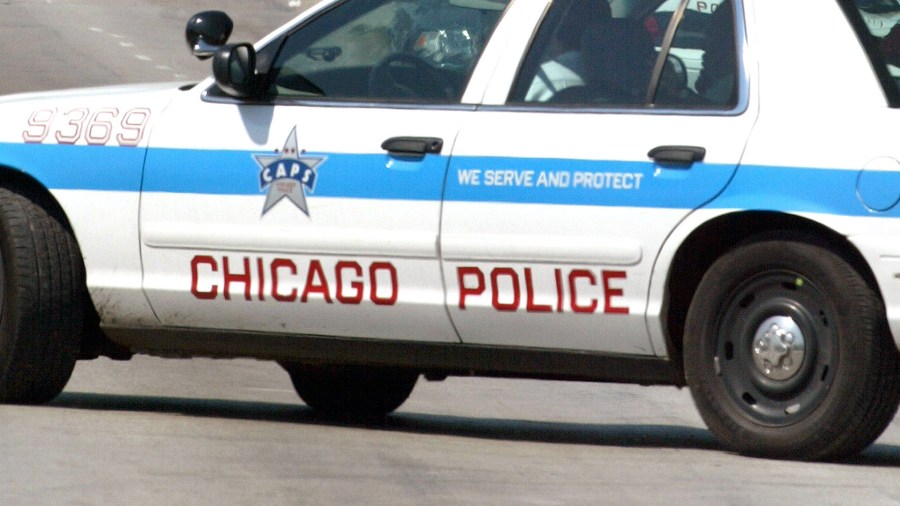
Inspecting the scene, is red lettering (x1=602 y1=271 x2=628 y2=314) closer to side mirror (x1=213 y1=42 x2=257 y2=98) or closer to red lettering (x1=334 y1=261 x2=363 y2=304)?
red lettering (x1=334 y1=261 x2=363 y2=304)

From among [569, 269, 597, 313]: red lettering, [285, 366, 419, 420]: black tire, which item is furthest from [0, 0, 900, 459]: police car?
[285, 366, 419, 420]: black tire

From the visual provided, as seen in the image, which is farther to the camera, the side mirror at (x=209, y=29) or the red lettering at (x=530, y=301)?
the side mirror at (x=209, y=29)

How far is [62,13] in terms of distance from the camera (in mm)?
37594

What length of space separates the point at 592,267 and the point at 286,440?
3.70 feet

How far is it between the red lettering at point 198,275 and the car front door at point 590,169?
85 centimetres

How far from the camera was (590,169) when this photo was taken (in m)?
6.29

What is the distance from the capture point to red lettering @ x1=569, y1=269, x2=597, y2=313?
6.32 meters

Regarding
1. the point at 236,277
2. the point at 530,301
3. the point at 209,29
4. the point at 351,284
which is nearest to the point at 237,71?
the point at 209,29

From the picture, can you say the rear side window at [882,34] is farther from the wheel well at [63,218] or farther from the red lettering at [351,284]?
the wheel well at [63,218]

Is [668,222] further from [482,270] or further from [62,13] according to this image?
[62,13]

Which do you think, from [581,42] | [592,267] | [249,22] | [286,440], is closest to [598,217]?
[592,267]

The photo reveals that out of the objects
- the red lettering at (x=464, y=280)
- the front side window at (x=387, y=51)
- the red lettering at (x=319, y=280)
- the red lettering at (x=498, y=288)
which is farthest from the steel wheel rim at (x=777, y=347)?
the red lettering at (x=319, y=280)

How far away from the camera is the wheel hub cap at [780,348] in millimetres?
6168

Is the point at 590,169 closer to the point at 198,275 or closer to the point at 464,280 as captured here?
the point at 464,280
